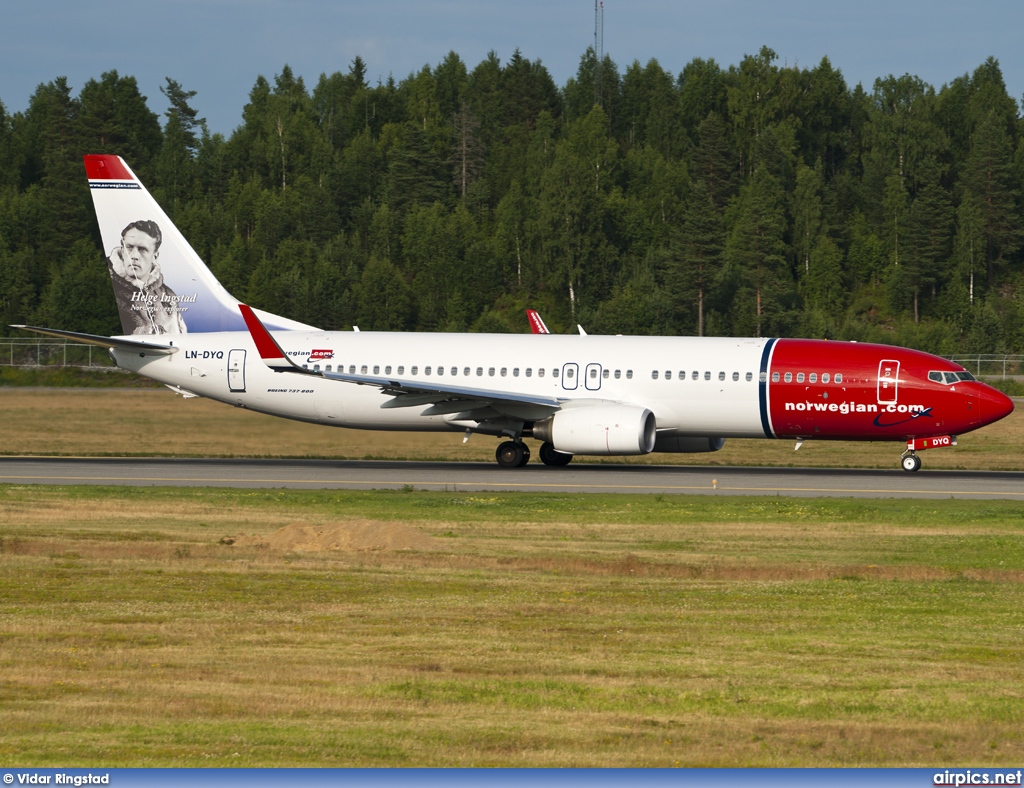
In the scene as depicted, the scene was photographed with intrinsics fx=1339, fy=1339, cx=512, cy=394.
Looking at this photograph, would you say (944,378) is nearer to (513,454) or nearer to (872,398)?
(872,398)

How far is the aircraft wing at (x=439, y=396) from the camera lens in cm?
3416

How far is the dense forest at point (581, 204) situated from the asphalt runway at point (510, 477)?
48508 mm

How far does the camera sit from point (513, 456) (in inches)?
1411

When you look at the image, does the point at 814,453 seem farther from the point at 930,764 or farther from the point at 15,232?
the point at 15,232

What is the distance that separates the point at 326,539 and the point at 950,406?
18782 millimetres

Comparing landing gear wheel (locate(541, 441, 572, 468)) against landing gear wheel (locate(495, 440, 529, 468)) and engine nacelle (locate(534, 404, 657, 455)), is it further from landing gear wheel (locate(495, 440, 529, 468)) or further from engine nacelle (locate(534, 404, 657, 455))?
engine nacelle (locate(534, 404, 657, 455))

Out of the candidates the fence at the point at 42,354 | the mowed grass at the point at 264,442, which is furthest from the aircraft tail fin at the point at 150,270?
the fence at the point at 42,354

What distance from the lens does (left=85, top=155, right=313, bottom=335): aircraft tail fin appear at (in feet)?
127

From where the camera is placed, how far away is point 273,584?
55.7 feet

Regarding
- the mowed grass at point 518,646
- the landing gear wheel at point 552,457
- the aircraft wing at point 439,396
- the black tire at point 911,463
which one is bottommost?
the mowed grass at point 518,646

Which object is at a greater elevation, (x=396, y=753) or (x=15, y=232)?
(x=15, y=232)

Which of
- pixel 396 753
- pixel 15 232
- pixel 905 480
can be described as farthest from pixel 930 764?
pixel 15 232

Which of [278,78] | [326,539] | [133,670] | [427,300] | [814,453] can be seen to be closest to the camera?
[133,670]

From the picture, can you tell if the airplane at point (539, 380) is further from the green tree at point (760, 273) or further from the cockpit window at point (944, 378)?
the green tree at point (760, 273)
